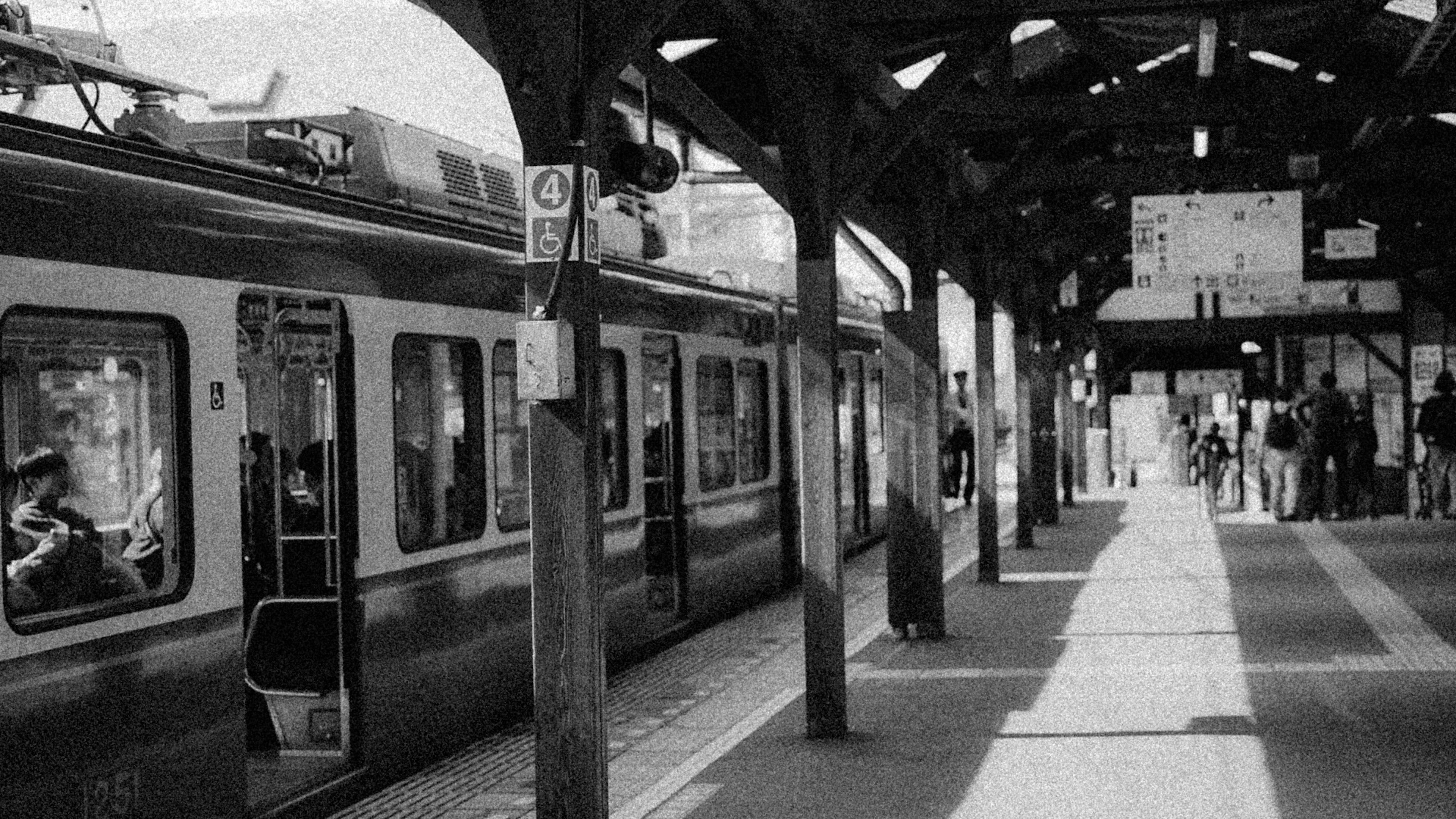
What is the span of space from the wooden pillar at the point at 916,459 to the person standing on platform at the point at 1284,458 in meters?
10.7

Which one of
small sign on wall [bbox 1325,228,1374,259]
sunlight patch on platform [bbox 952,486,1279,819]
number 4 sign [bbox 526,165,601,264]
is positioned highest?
→ small sign on wall [bbox 1325,228,1374,259]

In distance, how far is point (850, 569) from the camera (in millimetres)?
16125

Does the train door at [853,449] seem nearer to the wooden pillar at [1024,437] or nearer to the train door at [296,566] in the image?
the wooden pillar at [1024,437]

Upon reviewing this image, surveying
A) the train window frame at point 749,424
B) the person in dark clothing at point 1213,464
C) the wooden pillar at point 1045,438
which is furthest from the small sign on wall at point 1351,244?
the train window frame at point 749,424

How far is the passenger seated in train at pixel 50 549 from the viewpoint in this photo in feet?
16.8

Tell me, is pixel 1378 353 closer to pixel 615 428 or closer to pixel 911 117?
pixel 615 428

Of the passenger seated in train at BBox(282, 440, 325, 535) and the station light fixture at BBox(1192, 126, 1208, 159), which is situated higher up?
the station light fixture at BBox(1192, 126, 1208, 159)

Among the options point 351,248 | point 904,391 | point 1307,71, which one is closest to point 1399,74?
point 1307,71

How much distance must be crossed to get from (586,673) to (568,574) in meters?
0.29

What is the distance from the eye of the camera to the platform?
276 inches

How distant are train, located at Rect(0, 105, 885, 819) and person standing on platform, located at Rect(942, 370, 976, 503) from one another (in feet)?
53.8

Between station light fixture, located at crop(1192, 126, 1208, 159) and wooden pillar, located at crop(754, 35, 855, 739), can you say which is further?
station light fixture, located at crop(1192, 126, 1208, 159)

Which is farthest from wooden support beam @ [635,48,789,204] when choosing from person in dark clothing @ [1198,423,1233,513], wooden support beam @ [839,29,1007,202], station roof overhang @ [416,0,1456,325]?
person in dark clothing @ [1198,423,1233,513]

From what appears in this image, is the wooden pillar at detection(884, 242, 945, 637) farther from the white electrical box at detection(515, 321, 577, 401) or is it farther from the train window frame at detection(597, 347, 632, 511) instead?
the white electrical box at detection(515, 321, 577, 401)
